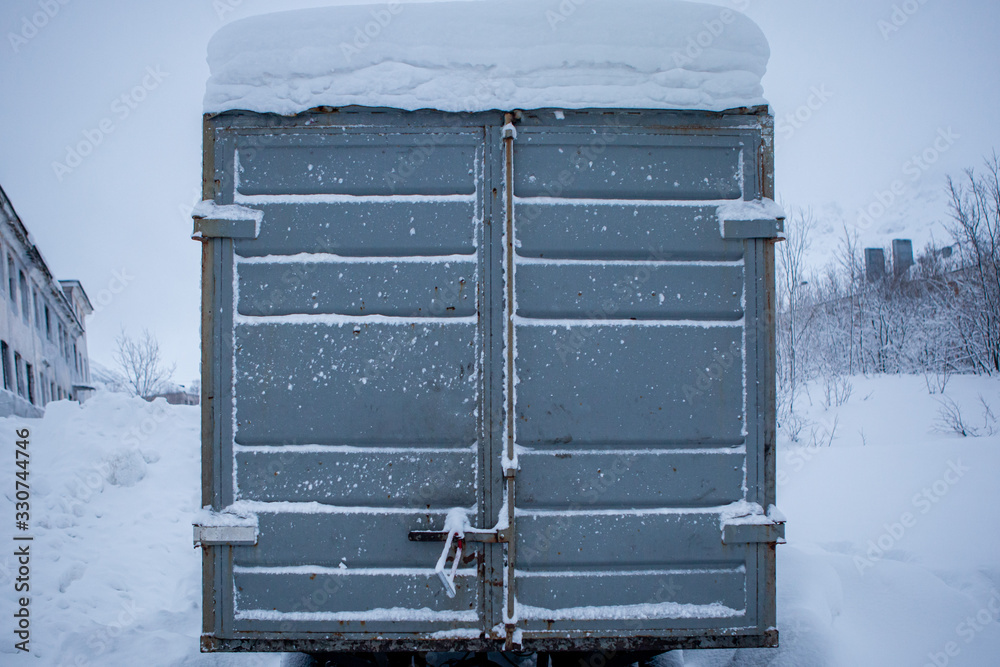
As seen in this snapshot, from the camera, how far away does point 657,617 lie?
235 centimetres

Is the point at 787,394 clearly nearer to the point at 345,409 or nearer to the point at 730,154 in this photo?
the point at 730,154

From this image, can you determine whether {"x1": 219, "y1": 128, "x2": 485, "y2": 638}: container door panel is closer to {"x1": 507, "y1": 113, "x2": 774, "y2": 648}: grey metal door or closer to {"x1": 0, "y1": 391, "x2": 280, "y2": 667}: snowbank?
{"x1": 507, "y1": 113, "x2": 774, "y2": 648}: grey metal door

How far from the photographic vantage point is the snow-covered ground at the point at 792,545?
3275 mm

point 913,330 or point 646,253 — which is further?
point 913,330

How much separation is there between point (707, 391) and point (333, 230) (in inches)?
71.5

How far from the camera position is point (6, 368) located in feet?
57.2

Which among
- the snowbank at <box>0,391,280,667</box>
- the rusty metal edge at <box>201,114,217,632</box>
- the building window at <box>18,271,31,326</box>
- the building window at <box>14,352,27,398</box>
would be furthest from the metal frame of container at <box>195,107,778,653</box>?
the building window at <box>18,271,31,326</box>

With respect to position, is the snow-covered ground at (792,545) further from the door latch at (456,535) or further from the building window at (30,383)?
the building window at (30,383)

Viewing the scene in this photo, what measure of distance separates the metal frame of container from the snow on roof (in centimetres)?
6

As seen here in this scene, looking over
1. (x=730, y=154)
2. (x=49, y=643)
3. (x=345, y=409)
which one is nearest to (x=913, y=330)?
(x=730, y=154)

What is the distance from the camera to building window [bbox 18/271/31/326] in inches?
806

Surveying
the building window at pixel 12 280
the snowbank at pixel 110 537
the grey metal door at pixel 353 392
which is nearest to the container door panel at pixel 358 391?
the grey metal door at pixel 353 392

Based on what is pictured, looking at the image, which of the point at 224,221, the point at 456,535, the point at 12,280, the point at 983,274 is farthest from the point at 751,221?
the point at 12,280

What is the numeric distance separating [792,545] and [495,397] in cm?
362
